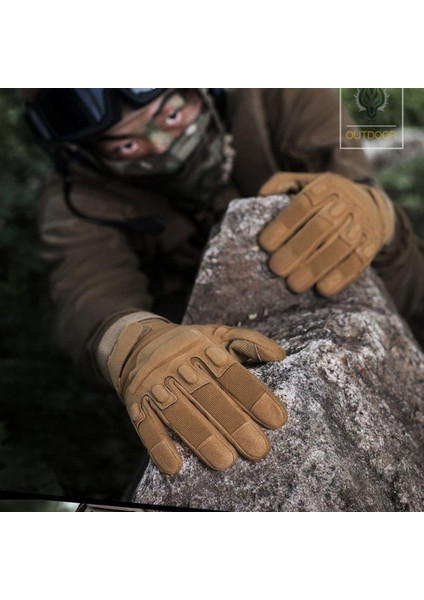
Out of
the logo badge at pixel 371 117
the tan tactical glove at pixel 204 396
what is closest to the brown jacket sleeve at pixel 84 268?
the tan tactical glove at pixel 204 396

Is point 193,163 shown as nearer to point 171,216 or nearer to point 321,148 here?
point 171,216

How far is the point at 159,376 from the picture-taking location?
1.01m

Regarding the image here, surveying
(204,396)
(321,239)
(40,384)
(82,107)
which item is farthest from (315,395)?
(40,384)

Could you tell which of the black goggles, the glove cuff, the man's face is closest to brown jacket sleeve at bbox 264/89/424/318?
the man's face

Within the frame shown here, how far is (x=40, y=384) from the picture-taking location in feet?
5.63

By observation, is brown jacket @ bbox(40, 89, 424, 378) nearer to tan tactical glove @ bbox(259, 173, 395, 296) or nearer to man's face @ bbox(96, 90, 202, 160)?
man's face @ bbox(96, 90, 202, 160)

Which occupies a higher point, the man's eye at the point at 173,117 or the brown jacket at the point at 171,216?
the man's eye at the point at 173,117

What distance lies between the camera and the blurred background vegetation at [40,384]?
1.32 meters

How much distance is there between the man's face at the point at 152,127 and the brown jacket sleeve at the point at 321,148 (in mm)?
218

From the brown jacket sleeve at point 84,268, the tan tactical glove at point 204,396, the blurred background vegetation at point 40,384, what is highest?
the tan tactical glove at point 204,396

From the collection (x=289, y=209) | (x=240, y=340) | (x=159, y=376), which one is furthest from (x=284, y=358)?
(x=289, y=209)

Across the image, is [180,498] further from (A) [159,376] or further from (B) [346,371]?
(B) [346,371]

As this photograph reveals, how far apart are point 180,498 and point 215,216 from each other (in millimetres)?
832

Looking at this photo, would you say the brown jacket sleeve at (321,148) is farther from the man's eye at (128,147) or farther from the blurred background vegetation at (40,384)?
the man's eye at (128,147)
